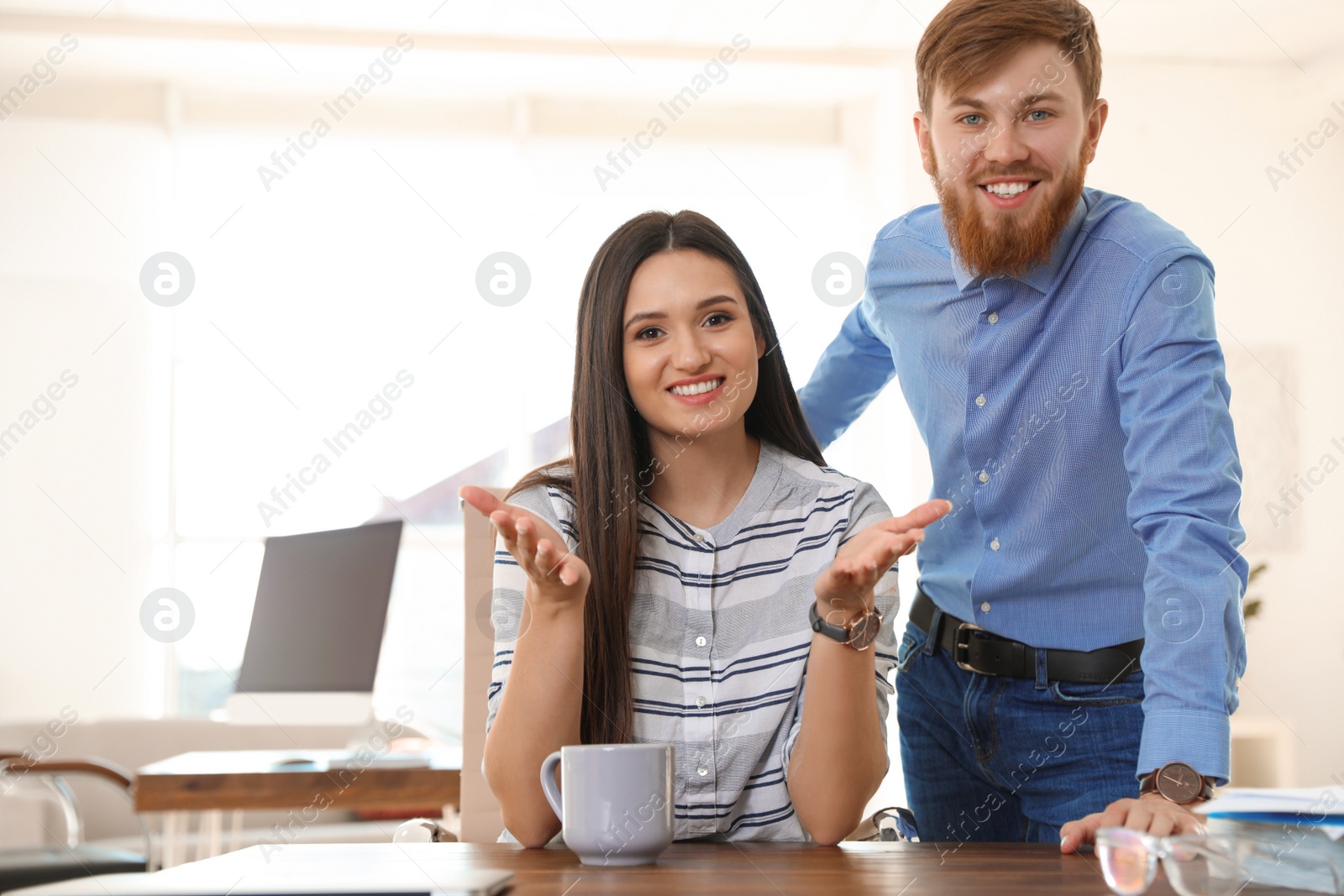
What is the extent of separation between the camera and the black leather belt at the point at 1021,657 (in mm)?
1511

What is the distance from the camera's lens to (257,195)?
17.4ft

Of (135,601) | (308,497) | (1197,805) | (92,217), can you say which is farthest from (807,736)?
(92,217)

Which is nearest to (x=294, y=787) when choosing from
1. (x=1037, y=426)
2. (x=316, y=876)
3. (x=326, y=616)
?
(x=326, y=616)

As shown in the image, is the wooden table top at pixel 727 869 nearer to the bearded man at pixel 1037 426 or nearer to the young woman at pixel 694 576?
the young woman at pixel 694 576

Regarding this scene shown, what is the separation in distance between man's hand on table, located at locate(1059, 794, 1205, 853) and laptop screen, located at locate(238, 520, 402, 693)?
5.77 ft

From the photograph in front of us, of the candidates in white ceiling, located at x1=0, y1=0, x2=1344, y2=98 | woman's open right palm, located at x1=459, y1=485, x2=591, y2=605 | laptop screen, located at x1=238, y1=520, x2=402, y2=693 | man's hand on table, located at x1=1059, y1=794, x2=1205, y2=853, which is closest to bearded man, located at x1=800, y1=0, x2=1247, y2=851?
man's hand on table, located at x1=1059, y1=794, x2=1205, y2=853

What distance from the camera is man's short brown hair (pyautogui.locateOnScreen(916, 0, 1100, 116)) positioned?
145 cm

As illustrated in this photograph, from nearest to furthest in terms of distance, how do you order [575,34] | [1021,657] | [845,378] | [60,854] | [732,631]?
[732,631]
[1021,657]
[845,378]
[60,854]
[575,34]

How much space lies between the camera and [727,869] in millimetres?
959

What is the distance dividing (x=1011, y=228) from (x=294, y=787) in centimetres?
158

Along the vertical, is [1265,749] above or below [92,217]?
below

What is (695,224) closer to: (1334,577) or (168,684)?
(168,684)

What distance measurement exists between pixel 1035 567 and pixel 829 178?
4.42m

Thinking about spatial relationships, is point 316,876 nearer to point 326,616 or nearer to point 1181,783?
point 1181,783
